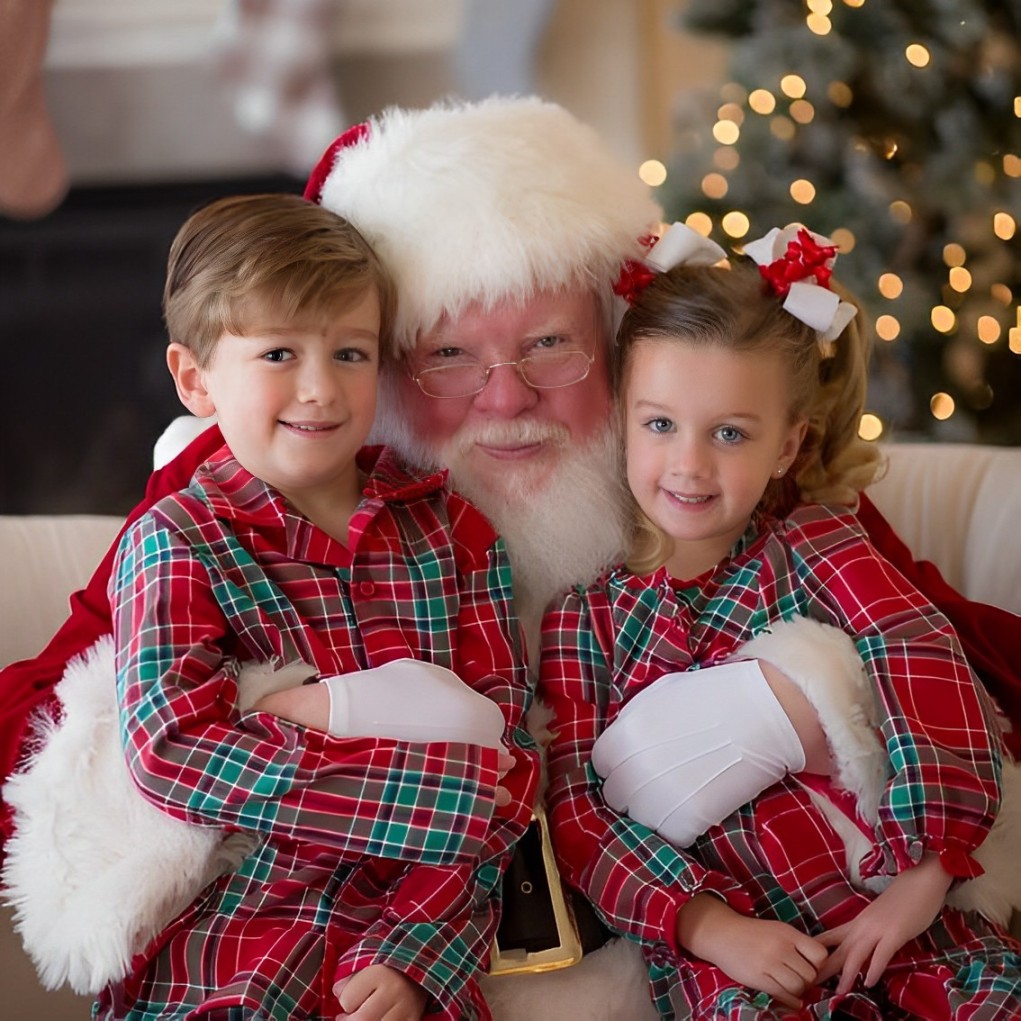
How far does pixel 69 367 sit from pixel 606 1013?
3.15 metres

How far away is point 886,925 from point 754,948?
157mm

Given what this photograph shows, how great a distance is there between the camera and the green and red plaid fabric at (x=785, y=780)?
1460mm

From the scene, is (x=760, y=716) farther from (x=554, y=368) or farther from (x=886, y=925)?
(x=554, y=368)

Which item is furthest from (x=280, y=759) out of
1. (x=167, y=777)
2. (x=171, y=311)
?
(x=171, y=311)

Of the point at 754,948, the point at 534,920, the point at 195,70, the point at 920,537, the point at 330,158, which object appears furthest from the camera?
the point at 195,70

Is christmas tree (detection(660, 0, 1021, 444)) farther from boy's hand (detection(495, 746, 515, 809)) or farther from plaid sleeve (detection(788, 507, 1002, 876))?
boy's hand (detection(495, 746, 515, 809))

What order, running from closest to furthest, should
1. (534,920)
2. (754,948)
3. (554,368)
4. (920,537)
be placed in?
1. (754,948)
2. (534,920)
3. (554,368)
4. (920,537)

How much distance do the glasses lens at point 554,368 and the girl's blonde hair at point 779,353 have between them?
66 mm

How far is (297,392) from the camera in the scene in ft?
5.00

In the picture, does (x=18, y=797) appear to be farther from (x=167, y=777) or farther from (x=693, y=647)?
(x=693, y=647)

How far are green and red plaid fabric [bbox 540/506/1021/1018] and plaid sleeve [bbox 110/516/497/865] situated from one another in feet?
0.78

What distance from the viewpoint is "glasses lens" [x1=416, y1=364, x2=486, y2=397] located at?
1733 millimetres

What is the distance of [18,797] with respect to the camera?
1.48m

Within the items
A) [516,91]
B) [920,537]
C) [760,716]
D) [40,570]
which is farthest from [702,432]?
[516,91]
